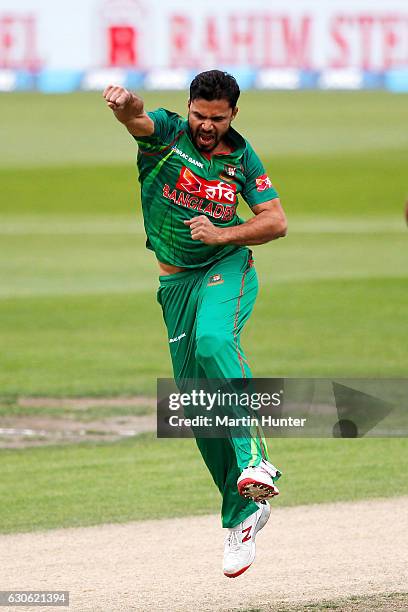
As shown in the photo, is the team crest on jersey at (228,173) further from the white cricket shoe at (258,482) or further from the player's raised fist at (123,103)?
the white cricket shoe at (258,482)

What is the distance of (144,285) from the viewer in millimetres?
20562

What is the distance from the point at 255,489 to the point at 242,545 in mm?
607

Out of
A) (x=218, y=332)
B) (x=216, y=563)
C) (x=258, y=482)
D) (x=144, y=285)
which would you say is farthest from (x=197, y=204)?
(x=144, y=285)

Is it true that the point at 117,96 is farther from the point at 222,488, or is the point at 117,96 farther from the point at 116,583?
the point at 116,583

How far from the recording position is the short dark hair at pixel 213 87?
6.68 m

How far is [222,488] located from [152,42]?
51.6 m

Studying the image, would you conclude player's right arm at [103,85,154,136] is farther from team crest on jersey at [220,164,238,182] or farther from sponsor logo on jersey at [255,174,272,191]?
sponsor logo on jersey at [255,174,272,191]

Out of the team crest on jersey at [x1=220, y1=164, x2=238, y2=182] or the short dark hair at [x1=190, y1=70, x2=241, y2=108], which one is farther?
the team crest on jersey at [x1=220, y1=164, x2=238, y2=182]

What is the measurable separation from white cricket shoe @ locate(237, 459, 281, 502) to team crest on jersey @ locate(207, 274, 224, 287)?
96cm

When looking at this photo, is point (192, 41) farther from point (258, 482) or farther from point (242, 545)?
point (258, 482)

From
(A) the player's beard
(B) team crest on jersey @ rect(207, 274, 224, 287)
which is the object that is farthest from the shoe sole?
(A) the player's beard

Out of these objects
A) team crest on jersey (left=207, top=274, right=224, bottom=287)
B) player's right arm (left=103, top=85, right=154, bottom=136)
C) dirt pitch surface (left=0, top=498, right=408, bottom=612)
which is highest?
player's right arm (left=103, top=85, right=154, bottom=136)

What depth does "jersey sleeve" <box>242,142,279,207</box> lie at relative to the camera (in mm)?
7008

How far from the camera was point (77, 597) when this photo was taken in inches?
267
